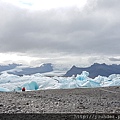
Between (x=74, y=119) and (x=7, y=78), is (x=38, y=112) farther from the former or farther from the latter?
(x=7, y=78)

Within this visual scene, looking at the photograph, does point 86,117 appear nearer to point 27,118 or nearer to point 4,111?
point 27,118

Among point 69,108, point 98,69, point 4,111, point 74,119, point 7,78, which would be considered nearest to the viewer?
point 74,119

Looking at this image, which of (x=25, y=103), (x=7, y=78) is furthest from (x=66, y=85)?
(x=25, y=103)

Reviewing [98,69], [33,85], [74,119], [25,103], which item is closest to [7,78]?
[33,85]

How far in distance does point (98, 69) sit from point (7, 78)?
9042 cm

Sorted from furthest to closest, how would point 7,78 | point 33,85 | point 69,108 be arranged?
point 7,78, point 33,85, point 69,108

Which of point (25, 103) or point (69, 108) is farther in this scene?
point (25, 103)

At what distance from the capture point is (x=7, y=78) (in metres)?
28.6

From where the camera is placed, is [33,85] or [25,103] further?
[33,85]

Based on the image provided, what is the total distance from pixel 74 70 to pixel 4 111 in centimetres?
11777

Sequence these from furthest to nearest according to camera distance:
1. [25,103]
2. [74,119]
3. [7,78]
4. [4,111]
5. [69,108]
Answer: [7,78] < [25,103] < [69,108] < [4,111] < [74,119]

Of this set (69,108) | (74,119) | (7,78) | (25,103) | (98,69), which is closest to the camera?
(74,119)

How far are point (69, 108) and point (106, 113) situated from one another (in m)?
0.97

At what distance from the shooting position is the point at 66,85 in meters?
20.8
